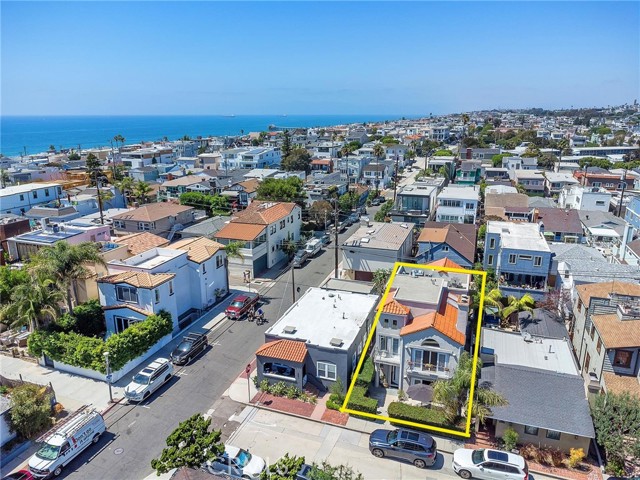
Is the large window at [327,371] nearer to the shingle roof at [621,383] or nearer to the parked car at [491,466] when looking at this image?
the parked car at [491,466]

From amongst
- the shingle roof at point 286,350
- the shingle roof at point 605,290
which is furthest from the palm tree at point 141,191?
the shingle roof at point 605,290

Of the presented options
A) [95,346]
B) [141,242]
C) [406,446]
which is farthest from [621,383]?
[141,242]

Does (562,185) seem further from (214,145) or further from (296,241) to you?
(214,145)

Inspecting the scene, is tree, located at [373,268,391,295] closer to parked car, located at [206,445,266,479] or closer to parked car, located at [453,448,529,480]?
parked car, located at [453,448,529,480]

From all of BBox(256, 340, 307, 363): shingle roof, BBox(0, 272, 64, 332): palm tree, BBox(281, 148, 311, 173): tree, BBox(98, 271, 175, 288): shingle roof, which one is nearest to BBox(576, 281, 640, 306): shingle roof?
BBox(256, 340, 307, 363): shingle roof

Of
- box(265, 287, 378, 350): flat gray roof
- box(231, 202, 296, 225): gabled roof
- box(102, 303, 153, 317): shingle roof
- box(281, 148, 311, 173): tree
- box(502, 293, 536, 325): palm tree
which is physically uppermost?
box(281, 148, 311, 173): tree

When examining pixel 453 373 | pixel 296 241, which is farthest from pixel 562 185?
pixel 453 373
